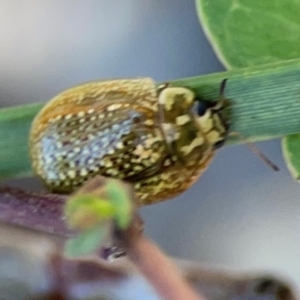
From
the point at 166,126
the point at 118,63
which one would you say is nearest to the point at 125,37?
the point at 118,63

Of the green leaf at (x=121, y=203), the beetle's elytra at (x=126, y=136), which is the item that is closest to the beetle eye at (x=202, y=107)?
the beetle's elytra at (x=126, y=136)

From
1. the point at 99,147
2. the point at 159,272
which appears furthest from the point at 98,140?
the point at 159,272

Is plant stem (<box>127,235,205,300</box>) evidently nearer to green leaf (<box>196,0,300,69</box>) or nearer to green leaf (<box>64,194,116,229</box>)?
green leaf (<box>64,194,116,229</box>)

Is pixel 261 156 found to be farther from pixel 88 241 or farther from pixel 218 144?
pixel 88 241

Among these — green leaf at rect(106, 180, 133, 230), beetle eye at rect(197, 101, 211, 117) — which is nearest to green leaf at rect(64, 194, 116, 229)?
green leaf at rect(106, 180, 133, 230)

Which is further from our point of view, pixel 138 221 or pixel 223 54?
pixel 223 54

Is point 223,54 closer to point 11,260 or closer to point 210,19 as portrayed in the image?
point 210,19
